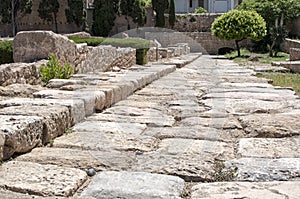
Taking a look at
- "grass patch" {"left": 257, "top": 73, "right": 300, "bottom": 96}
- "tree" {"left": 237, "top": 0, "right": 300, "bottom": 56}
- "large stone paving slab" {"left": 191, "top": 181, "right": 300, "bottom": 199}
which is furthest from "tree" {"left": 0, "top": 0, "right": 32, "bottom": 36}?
"large stone paving slab" {"left": 191, "top": 181, "right": 300, "bottom": 199}

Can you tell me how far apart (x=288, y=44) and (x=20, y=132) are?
73.2 feet

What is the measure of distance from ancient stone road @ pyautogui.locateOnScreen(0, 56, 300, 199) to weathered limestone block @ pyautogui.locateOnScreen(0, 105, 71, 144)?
84 millimetres

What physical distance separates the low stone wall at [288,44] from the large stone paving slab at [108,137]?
18789mm

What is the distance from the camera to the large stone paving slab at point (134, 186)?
221cm

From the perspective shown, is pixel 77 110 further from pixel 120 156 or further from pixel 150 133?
pixel 120 156

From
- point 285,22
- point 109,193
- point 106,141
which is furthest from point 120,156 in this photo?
point 285,22

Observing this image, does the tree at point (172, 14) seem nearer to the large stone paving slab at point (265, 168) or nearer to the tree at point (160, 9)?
the tree at point (160, 9)

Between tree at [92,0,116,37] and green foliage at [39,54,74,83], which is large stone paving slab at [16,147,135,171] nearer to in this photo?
green foliage at [39,54,74,83]

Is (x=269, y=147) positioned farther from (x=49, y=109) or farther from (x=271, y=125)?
(x=49, y=109)

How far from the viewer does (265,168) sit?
266 centimetres

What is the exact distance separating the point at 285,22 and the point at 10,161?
90.5 ft

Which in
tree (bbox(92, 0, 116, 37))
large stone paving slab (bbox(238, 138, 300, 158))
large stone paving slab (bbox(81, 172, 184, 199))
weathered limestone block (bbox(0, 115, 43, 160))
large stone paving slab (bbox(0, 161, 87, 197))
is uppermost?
tree (bbox(92, 0, 116, 37))

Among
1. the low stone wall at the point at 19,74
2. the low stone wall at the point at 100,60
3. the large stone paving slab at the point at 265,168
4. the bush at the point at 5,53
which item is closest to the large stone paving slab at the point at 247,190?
the large stone paving slab at the point at 265,168

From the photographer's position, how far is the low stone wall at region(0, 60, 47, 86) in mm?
5293
